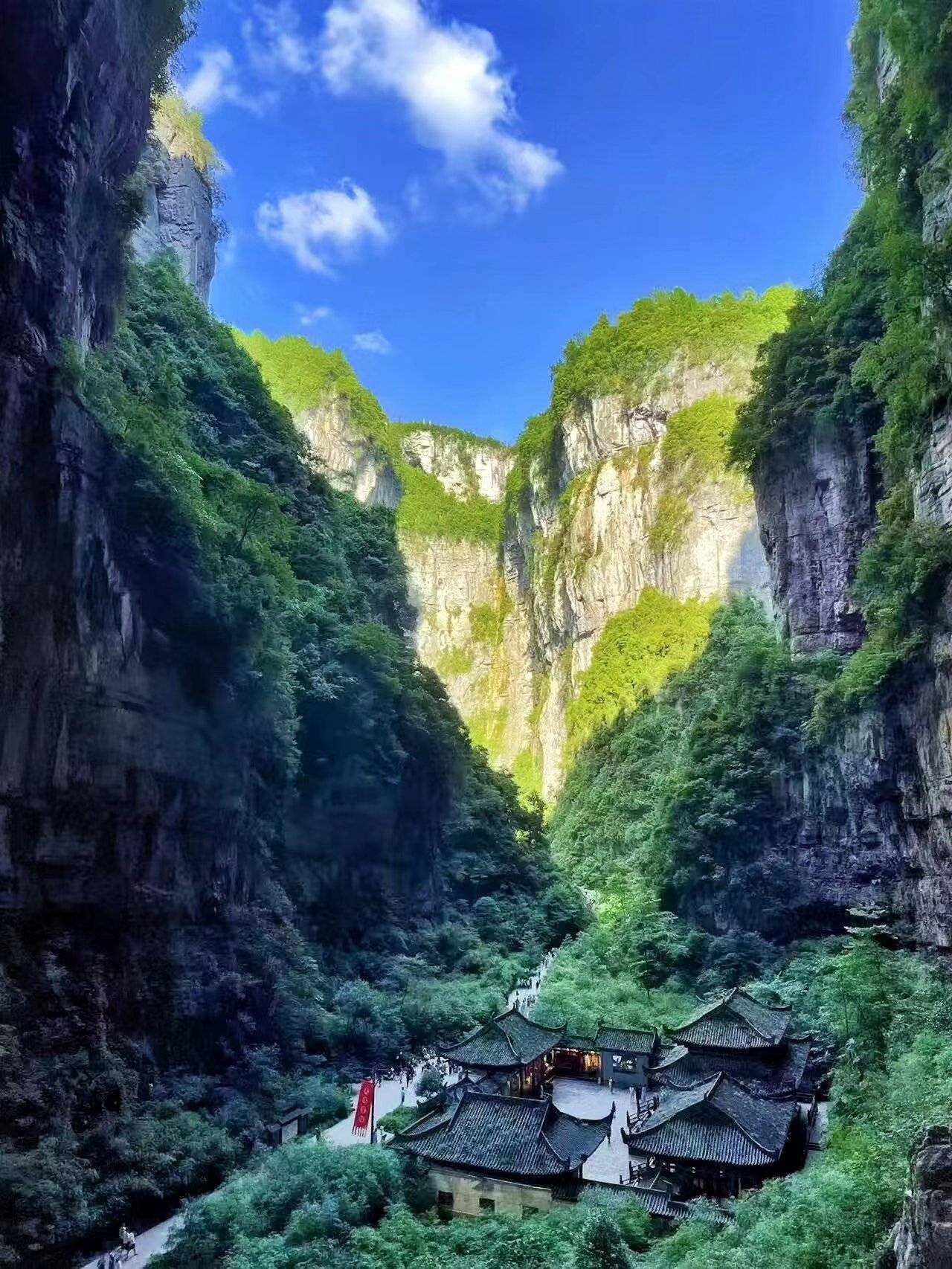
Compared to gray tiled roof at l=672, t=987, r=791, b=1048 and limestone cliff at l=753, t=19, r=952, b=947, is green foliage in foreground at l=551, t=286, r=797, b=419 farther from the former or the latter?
gray tiled roof at l=672, t=987, r=791, b=1048

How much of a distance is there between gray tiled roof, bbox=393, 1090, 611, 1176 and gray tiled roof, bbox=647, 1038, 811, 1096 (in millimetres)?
3653

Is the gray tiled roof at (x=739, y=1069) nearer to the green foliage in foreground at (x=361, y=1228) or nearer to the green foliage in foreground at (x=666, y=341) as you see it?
the green foliage in foreground at (x=361, y=1228)

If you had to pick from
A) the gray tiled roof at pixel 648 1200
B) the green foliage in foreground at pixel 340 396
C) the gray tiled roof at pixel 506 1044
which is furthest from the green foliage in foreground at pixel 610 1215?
the green foliage in foreground at pixel 340 396

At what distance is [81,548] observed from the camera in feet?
48.8

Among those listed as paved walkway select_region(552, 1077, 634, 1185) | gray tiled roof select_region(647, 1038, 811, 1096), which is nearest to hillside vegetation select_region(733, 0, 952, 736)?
gray tiled roof select_region(647, 1038, 811, 1096)

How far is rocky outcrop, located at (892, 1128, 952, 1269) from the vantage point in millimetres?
5480

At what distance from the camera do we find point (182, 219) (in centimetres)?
4062

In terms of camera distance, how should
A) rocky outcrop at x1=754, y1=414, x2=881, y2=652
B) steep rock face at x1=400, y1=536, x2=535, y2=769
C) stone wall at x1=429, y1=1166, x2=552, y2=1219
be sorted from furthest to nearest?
steep rock face at x1=400, y1=536, x2=535, y2=769
rocky outcrop at x1=754, y1=414, x2=881, y2=652
stone wall at x1=429, y1=1166, x2=552, y2=1219

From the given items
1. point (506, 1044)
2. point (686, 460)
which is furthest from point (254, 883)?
point (686, 460)

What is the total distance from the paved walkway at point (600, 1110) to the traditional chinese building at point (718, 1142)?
0.79m

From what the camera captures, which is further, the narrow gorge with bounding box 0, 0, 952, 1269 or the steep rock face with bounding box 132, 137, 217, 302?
the steep rock face with bounding box 132, 137, 217, 302

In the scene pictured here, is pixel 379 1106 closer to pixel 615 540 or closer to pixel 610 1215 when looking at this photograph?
pixel 610 1215

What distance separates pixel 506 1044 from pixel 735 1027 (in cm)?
524

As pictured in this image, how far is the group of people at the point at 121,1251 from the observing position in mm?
11656
